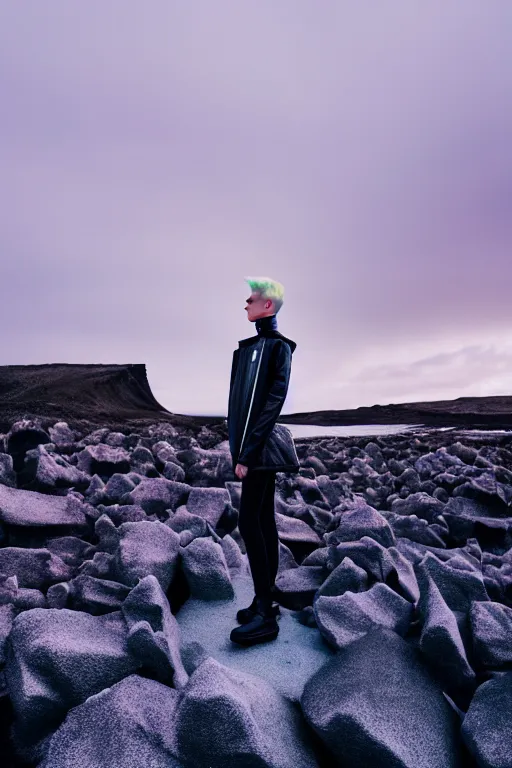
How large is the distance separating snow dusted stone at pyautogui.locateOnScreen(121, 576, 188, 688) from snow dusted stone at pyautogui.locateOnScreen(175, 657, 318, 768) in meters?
0.24

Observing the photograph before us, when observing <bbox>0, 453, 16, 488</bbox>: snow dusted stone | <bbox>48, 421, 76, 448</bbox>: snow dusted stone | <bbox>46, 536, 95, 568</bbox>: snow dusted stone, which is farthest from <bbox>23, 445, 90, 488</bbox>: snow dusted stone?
<bbox>48, 421, 76, 448</bbox>: snow dusted stone

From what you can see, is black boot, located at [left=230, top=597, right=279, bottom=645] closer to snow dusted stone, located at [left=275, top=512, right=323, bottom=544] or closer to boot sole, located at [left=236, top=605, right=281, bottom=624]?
boot sole, located at [left=236, top=605, right=281, bottom=624]

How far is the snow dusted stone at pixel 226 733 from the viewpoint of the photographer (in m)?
1.61

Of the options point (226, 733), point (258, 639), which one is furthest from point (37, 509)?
point (226, 733)

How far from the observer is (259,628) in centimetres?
251

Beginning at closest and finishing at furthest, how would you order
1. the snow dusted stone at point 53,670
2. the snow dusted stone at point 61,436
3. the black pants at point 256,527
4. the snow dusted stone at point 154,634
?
the snow dusted stone at point 53,670, the snow dusted stone at point 154,634, the black pants at point 256,527, the snow dusted stone at point 61,436

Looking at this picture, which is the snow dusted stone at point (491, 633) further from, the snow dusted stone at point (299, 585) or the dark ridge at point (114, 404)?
the dark ridge at point (114, 404)

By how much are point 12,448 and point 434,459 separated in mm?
5535

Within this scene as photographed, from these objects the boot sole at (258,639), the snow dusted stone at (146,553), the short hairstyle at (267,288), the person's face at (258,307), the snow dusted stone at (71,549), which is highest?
the short hairstyle at (267,288)

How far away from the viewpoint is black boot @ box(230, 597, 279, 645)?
96.8 inches

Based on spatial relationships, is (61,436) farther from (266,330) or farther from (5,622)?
(266,330)

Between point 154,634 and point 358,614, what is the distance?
914 millimetres

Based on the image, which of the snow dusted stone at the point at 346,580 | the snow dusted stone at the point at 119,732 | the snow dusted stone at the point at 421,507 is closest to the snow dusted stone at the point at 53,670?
the snow dusted stone at the point at 119,732

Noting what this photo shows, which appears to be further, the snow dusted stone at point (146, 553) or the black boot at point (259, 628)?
the snow dusted stone at point (146, 553)
